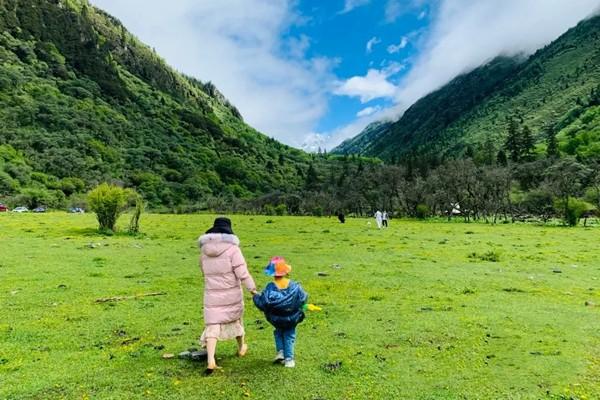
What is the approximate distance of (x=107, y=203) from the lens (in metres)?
37.9

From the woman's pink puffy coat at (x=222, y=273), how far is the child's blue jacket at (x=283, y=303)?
1.56ft

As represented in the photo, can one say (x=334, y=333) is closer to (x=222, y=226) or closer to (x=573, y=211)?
(x=222, y=226)

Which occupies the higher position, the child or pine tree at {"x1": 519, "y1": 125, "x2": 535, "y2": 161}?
pine tree at {"x1": 519, "y1": 125, "x2": 535, "y2": 161}

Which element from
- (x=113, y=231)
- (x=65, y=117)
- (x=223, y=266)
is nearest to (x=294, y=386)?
(x=223, y=266)

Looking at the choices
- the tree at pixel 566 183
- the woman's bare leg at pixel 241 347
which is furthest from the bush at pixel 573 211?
the woman's bare leg at pixel 241 347

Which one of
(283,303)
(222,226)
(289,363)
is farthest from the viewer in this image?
(222,226)

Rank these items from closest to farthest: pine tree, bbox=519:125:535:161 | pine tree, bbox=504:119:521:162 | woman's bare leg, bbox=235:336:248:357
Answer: woman's bare leg, bbox=235:336:248:357 < pine tree, bbox=519:125:535:161 < pine tree, bbox=504:119:521:162

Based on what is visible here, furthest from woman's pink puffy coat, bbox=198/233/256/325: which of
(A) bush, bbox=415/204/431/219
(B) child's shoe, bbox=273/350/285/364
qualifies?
(A) bush, bbox=415/204/431/219

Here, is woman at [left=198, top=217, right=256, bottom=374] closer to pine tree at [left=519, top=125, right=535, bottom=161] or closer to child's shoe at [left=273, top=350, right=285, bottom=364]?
child's shoe at [left=273, top=350, right=285, bottom=364]

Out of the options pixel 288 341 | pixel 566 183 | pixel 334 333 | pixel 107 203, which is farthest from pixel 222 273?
pixel 566 183

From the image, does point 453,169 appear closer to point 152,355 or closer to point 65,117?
point 152,355

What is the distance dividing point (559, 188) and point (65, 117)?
16208 centimetres

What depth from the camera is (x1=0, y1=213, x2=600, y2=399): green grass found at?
26.1ft

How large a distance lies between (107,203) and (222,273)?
33054 mm
